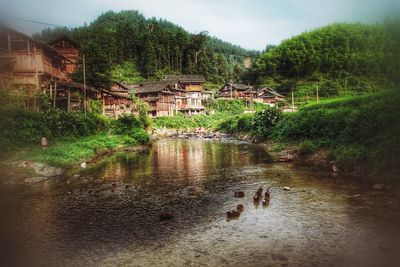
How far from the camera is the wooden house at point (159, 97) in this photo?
5975 centimetres

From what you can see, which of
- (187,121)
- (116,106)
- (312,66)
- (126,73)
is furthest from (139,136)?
(126,73)

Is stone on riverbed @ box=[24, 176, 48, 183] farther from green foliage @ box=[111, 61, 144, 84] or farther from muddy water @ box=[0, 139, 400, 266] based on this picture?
green foliage @ box=[111, 61, 144, 84]

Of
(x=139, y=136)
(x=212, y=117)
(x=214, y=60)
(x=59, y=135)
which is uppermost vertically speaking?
(x=214, y=60)

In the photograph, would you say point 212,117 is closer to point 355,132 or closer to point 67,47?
point 67,47

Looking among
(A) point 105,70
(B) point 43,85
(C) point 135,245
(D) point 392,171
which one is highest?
(A) point 105,70

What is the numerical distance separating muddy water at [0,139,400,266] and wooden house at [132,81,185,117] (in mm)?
43519

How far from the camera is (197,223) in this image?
1009 centimetres

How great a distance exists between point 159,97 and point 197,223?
51277 mm

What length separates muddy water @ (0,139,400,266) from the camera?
760cm

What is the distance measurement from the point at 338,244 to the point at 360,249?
55cm

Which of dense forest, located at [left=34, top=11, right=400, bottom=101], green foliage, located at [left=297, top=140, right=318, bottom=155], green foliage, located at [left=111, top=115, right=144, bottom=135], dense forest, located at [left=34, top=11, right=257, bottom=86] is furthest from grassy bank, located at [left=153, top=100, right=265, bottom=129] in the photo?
green foliage, located at [left=297, top=140, right=318, bottom=155]

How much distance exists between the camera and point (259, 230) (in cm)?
→ 933

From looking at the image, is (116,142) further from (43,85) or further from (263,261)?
(263,261)

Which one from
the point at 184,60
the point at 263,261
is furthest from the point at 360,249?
the point at 184,60
